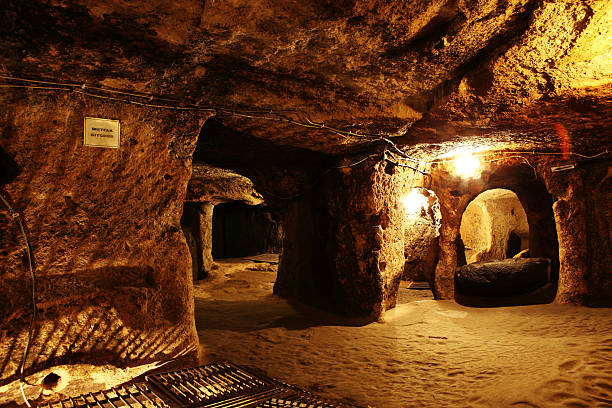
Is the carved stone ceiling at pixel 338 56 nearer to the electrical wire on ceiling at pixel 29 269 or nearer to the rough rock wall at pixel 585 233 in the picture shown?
the electrical wire on ceiling at pixel 29 269

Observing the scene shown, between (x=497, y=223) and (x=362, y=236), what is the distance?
8.93 m

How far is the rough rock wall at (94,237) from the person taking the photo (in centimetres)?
269

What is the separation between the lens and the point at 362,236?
543cm

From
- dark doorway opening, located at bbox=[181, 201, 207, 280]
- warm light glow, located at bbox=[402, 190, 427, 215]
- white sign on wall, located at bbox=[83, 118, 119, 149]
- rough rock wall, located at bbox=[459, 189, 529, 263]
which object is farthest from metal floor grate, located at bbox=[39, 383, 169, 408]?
rough rock wall, located at bbox=[459, 189, 529, 263]

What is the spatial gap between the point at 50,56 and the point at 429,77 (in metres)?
3.06

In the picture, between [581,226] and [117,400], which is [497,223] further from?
[117,400]

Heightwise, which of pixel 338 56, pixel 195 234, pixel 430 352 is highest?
pixel 338 56

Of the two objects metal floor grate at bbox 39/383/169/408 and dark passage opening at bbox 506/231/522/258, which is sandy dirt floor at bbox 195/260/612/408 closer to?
metal floor grate at bbox 39/383/169/408

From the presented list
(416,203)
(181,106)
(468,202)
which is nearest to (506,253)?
(416,203)

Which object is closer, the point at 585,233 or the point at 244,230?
the point at 585,233

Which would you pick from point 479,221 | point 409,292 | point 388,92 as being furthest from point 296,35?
point 479,221

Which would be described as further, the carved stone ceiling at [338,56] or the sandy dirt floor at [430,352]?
the sandy dirt floor at [430,352]

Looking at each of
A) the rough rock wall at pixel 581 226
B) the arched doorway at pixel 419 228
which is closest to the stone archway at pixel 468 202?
the rough rock wall at pixel 581 226

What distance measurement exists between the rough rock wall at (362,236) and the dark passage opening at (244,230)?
716 cm
